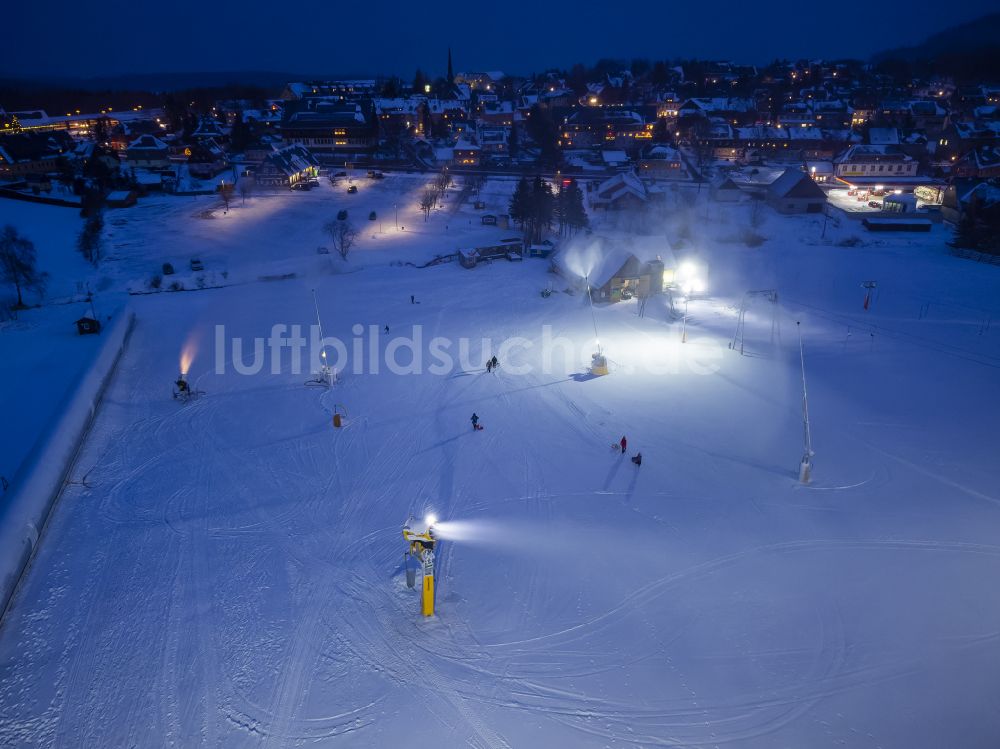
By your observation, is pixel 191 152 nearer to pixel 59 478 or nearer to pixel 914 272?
pixel 59 478

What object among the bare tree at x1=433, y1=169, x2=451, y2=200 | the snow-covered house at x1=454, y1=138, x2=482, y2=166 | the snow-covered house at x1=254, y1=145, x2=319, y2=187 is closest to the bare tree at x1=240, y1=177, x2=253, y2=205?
the snow-covered house at x1=254, y1=145, x2=319, y2=187

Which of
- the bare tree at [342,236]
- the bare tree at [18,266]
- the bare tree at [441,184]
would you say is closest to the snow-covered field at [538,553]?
the bare tree at [18,266]

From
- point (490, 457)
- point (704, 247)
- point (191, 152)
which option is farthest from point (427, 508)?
point (191, 152)

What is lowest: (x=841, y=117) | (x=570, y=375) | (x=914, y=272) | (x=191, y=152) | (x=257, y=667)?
(x=257, y=667)

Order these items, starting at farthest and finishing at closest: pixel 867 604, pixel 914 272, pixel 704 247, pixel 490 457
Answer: pixel 704 247, pixel 914 272, pixel 490 457, pixel 867 604

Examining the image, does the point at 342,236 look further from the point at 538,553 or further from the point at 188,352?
the point at 538,553

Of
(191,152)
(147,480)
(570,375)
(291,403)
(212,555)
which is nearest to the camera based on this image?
(212,555)

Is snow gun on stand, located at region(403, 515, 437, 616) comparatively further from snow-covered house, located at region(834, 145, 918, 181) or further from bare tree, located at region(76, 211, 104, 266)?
snow-covered house, located at region(834, 145, 918, 181)

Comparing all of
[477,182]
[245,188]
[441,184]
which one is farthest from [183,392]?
[477,182]
